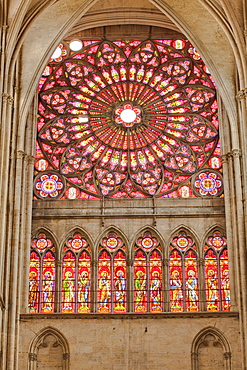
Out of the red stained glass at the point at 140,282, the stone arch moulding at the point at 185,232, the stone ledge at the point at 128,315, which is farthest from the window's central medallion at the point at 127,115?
the stone ledge at the point at 128,315

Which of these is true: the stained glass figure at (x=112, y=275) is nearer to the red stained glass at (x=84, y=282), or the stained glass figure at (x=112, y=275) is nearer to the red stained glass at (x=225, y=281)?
the red stained glass at (x=84, y=282)

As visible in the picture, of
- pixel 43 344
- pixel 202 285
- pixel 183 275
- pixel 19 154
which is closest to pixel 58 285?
pixel 43 344

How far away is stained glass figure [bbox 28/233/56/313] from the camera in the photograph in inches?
1074

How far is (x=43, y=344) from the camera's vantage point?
26.3 meters

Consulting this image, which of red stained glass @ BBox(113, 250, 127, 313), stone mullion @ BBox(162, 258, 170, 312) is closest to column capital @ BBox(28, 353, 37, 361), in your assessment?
red stained glass @ BBox(113, 250, 127, 313)

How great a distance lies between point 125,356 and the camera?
2603cm

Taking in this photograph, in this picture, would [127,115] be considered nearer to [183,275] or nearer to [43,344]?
[183,275]

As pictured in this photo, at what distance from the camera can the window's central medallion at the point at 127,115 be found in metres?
30.0

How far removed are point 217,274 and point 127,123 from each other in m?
5.79

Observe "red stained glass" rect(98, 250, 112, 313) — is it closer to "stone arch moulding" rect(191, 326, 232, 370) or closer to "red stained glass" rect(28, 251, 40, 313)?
"red stained glass" rect(28, 251, 40, 313)

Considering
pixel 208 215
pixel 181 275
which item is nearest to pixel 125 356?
pixel 181 275

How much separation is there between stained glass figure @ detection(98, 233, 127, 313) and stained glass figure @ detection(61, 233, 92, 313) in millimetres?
359

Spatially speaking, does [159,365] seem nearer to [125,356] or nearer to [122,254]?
[125,356]

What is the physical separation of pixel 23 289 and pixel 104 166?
4955 millimetres
